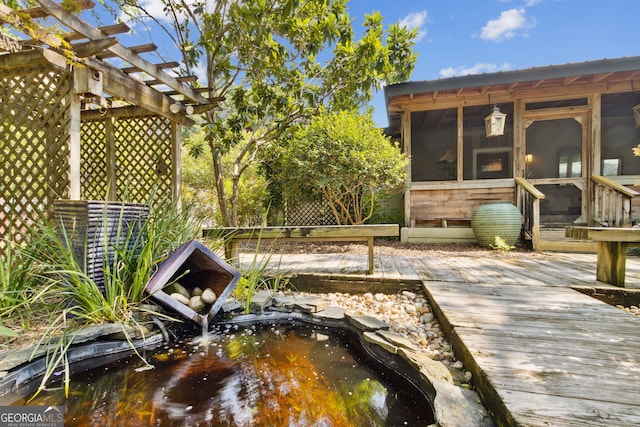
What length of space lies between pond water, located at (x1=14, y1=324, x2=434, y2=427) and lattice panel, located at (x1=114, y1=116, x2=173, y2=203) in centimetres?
309

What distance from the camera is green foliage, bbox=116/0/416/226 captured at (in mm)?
3939

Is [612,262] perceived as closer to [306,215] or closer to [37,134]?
[37,134]

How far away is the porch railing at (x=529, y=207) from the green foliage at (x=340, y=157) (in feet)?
6.91

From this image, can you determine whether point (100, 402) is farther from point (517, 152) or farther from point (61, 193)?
point (517, 152)

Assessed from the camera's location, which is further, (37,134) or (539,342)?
(37,134)

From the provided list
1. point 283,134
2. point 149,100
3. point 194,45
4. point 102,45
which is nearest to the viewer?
point 102,45

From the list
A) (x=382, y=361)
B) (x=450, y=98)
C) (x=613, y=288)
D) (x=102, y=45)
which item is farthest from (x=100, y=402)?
(x=450, y=98)

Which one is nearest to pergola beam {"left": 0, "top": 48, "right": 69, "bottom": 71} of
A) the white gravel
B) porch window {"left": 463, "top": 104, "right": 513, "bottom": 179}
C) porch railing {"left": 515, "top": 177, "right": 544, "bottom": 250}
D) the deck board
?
the white gravel

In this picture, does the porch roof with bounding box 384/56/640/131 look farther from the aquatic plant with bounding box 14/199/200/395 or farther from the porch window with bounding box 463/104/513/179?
the aquatic plant with bounding box 14/199/200/395

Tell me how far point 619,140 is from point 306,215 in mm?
8150

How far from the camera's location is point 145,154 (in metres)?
4.15

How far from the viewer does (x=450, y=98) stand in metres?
5.72

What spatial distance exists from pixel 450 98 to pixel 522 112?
1.37 m

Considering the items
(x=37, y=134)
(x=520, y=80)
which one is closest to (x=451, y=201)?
(x=520, y=80)
